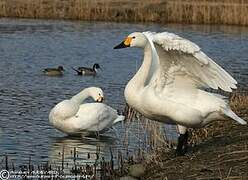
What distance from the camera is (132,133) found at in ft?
34.7

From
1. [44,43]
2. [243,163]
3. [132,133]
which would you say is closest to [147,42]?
[243,163]

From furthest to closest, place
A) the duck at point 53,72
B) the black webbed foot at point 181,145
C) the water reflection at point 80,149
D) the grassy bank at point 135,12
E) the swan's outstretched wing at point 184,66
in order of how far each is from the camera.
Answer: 1. the grassy bank at point 135,12
2. the duck at point 53,72
3. the water reflection at point 80,149
4. the black webbed foot at point 181,145
5. the swan's outstretched wing at point 184,66

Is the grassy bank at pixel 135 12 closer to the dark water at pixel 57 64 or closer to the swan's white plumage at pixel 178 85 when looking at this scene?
the dark water at pixel 57 64

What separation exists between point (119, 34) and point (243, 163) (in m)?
21.0

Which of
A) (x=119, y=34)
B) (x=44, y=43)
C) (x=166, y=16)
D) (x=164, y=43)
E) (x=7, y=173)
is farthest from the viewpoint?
(x=166, y=16)

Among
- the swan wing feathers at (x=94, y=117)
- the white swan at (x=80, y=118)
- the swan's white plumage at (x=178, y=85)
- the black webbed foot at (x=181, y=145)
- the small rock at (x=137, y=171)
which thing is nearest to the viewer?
the small rock at (x=137, y=171)

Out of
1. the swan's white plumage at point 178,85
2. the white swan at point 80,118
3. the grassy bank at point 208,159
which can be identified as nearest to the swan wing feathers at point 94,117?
the white swan at point 80,118

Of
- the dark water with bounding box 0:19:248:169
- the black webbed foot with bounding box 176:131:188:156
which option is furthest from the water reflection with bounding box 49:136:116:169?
the black webbed foot with bounding box 176:131:188:156

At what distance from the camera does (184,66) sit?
770 cm

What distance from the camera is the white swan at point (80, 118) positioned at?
35.7 ft

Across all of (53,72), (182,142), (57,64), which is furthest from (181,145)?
(57,64)

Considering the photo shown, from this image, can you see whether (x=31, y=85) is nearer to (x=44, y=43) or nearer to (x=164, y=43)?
(x=44, y=43)

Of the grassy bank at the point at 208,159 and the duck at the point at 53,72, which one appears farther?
the duck at the point at 53,72

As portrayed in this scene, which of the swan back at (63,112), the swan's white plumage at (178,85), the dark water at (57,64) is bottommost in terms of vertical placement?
the dark water at (57,64)
